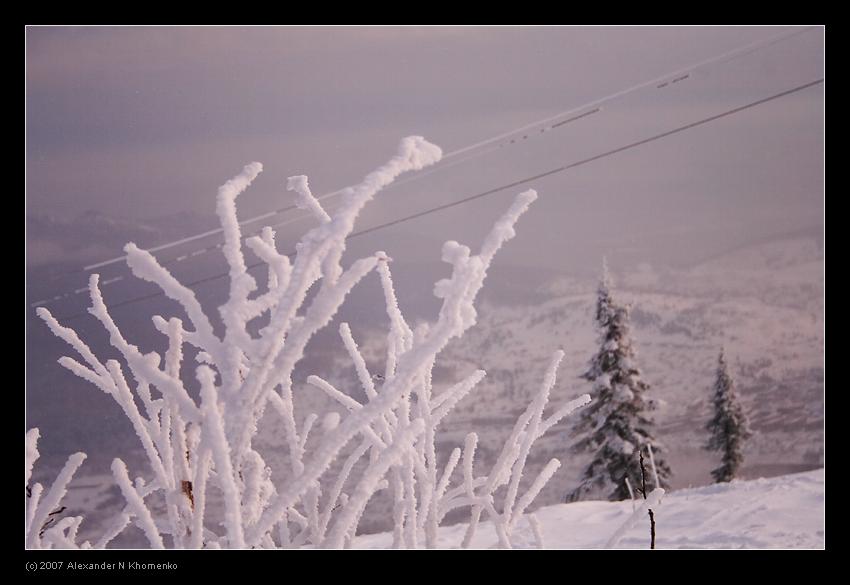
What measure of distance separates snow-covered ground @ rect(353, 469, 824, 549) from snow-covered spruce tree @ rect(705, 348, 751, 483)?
59.4 feet

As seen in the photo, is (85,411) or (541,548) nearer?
(541,548)

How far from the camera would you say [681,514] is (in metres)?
6.11

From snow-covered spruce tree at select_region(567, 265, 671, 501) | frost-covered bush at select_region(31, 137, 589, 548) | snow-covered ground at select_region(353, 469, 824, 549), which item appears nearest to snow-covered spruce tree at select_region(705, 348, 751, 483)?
snow-covered spruce tree at select_region(567, 265, 671, 501)

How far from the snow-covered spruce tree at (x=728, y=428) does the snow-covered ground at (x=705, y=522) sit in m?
18.1

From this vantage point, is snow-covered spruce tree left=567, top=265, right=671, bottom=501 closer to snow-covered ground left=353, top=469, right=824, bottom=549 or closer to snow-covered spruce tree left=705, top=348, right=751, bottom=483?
snow-covered spruce tree left=705, top=348, right=751, bottom=483

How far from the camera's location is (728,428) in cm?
2480

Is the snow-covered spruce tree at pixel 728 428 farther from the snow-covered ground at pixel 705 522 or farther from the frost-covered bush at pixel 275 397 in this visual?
the frost-covered bush at pixel 275 397

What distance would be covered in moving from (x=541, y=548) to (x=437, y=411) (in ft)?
1.70

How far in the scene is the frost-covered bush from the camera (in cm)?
118

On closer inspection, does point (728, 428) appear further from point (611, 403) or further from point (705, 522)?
point (705, 522)
